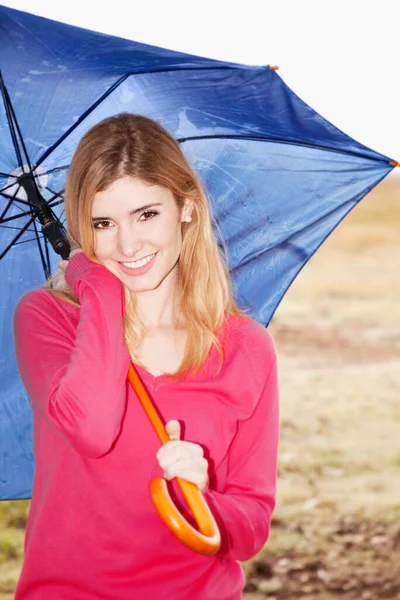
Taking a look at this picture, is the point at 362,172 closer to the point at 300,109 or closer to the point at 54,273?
the point at 300,109

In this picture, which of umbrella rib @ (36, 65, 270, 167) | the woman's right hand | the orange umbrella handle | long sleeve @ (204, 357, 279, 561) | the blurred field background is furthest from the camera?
the blurred field background

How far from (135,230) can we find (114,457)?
0.47 m

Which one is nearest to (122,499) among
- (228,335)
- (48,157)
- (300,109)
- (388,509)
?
(228,335)

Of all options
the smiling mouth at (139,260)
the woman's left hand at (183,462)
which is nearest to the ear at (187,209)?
the smiling mouth at (139,260)

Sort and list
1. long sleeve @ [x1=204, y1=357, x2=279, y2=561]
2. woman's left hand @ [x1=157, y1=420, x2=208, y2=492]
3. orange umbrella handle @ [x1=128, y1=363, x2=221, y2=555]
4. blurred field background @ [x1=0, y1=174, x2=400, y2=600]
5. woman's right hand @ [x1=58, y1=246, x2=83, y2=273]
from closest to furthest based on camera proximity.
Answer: orange umbrella handle @ [x1=128, y1=363, x2=221, y2=555]
woman's left hand @ [x1=157, y1=420, x2=208, y2=492]
long sleeve @ [x1=204, y1=357, x2=279, y2=561]
woman's right hand @ [x1=58, y1=246, x2=83, y2=273]
blurred field background @ [x1=0, y1=174, x2=400, y2=600]

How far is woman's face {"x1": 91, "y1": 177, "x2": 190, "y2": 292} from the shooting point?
1.73m

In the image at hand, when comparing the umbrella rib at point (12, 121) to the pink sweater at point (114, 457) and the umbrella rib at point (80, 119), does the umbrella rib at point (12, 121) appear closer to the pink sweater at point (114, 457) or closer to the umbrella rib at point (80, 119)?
the umbrella rib at point (80, 119)

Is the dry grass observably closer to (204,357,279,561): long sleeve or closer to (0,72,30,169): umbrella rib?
(204,357,279,561): long sleeve

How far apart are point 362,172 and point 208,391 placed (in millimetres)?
844

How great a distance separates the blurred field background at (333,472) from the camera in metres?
3.83

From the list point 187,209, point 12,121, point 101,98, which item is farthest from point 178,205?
point 12,121

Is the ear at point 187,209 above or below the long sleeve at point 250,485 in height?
above

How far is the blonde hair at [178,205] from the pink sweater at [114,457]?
0.24ft

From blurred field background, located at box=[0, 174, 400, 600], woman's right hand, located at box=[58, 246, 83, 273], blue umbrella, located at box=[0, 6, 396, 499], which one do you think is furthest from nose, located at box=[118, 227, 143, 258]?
blurred field background, located at box=[0, 174, 400, 600]
